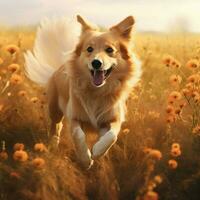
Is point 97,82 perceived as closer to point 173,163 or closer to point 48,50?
point 173,163

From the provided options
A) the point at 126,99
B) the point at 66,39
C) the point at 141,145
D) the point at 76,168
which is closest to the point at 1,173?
the point at 76,168

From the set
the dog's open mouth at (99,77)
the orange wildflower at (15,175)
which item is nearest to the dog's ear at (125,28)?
the dog's open mouth at (99,77)

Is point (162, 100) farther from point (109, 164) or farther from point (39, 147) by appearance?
point (39, 147)

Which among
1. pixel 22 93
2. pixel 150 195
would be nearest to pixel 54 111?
pixel 22 93

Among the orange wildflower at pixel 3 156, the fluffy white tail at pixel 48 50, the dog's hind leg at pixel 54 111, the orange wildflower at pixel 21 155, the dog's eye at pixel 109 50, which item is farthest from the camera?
the fluffy white tail at pixel 48 50

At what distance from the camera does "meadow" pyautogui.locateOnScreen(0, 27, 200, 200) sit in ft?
14.3

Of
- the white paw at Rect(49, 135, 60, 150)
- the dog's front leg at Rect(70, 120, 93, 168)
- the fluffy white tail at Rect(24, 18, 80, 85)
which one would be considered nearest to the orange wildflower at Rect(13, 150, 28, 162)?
the dog's front leg at Rect(70, 120, 93, 168)

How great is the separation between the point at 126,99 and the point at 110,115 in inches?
22.3

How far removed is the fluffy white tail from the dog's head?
701mm

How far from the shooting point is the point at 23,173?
14.4 ft

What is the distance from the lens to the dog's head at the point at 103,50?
4.88 metres

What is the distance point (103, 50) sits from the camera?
196 inches

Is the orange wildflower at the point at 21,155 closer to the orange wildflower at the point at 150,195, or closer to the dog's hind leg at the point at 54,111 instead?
the orange wildflower at the point at 150,195

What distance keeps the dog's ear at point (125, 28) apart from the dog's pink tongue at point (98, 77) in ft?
1.59
